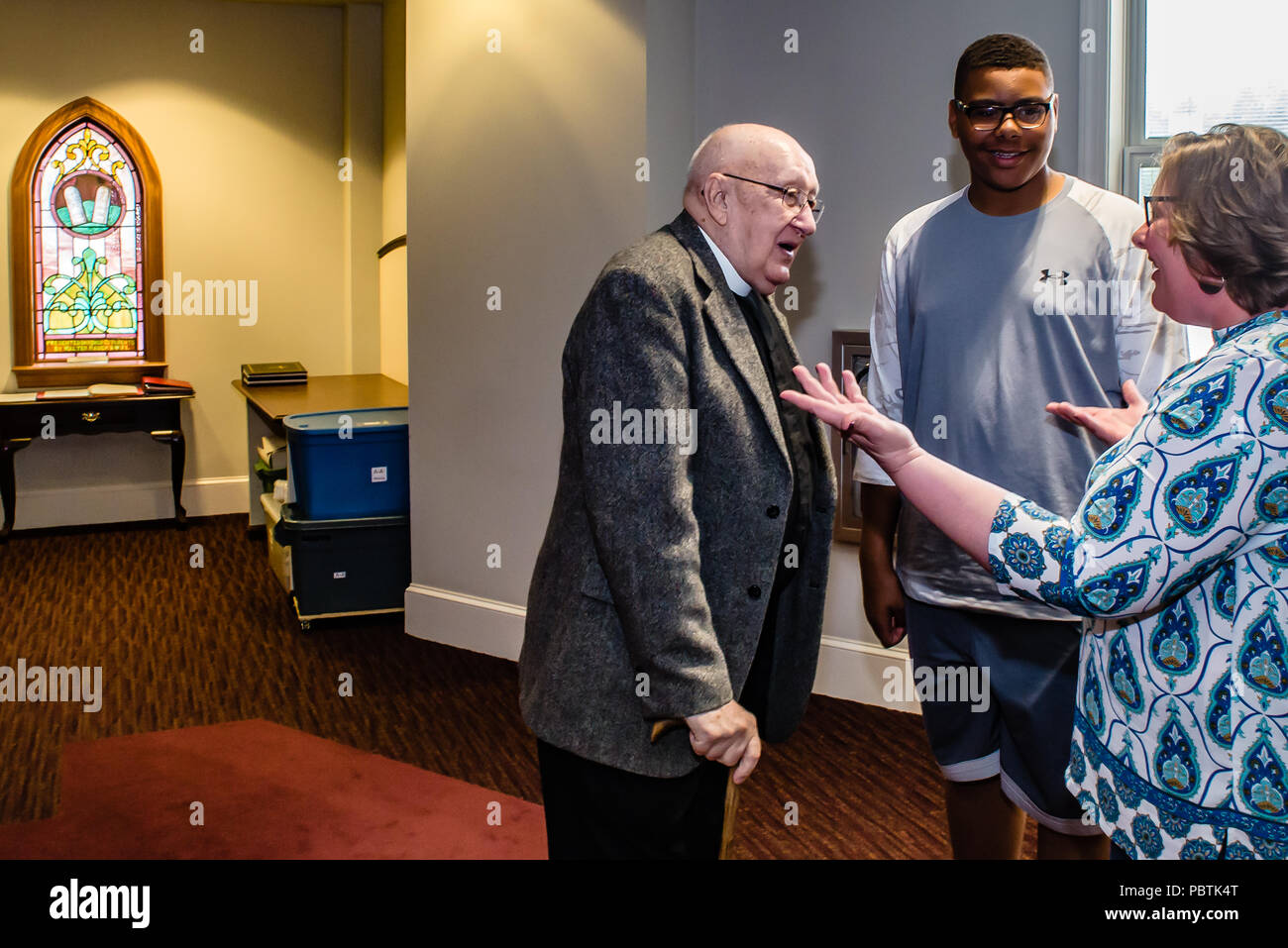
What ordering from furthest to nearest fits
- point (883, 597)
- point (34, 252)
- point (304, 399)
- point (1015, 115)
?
1. point (34, 252)
2. point (304, 399)
3. point (883, 597)
4. point (1015, 115)

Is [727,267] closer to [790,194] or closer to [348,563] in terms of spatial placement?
[790,194]

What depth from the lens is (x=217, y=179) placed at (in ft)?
23.8

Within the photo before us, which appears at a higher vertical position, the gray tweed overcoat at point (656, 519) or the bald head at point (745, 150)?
the bald head at point (745, 150)

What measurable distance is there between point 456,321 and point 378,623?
1.38m

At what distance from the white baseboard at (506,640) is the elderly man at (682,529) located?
7.42ft

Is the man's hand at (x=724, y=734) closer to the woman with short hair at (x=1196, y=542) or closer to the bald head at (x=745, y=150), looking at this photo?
the woman with short hair at (x=1196, y=542)

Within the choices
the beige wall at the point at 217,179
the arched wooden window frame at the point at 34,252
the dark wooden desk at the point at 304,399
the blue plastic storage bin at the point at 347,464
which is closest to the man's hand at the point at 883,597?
the blue plastic storage bin at the point at 347,464

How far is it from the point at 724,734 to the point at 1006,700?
2.40 ft

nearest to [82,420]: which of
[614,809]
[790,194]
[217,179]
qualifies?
[217,179]

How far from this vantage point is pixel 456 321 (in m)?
4.76

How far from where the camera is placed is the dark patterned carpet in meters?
3.38

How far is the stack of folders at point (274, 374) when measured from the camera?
6.70 m
